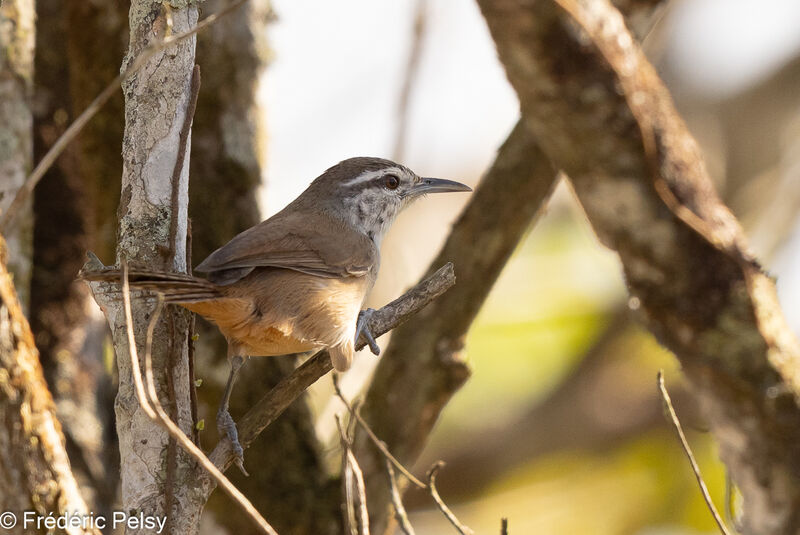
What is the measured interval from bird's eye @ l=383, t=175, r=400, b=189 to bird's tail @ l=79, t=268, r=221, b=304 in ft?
7.51

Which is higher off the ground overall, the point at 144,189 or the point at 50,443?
the point at 144,189

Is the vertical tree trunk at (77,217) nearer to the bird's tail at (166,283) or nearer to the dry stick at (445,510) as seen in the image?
the bird's tail at (166,283)

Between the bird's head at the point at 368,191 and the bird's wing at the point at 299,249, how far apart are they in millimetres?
291

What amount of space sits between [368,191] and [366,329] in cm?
150

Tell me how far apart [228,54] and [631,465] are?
5819 mm

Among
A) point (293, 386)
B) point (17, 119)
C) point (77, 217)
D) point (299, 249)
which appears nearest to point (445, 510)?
point (293, 386)

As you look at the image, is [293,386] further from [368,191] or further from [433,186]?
[433,186]

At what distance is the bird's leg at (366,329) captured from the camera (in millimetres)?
4320

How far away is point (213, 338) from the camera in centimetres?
554

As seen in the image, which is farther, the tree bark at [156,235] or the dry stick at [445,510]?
the dry stick at [445,510]

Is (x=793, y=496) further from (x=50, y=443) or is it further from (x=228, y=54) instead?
(x=228, y=54)

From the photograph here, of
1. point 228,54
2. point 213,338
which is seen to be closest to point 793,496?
point 213,338

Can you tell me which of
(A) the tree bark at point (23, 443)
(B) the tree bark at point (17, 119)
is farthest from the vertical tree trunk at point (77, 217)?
(A) the tree bark at point (23, 443)

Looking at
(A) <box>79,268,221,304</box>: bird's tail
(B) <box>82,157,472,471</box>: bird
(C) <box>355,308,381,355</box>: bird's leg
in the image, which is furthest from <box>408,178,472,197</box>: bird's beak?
(A) <box>79,268,221,304</box>: bird's tail
